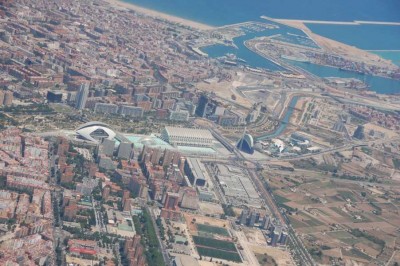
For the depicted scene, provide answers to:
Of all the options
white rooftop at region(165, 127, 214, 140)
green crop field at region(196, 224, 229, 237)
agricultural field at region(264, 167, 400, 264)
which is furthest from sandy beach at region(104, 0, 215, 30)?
green crop field at region(196, 224, 229, 237)

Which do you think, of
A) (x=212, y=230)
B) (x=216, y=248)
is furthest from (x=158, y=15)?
(x=216, y=248)

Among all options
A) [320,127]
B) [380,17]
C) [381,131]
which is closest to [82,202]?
[320,127]

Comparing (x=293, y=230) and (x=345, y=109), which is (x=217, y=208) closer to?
(x=293, y=230)

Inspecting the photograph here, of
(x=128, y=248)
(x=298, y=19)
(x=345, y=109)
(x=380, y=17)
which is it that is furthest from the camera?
(x=380, y=17)

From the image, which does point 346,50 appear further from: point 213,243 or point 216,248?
point 216,248

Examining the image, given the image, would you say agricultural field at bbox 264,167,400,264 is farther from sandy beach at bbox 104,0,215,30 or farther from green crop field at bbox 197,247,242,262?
sandy beach at bbox 104,0,215,30

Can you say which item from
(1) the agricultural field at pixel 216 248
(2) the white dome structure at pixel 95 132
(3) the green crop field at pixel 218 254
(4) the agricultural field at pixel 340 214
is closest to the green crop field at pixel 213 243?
(1) the agricultural field at pixel 216 248
